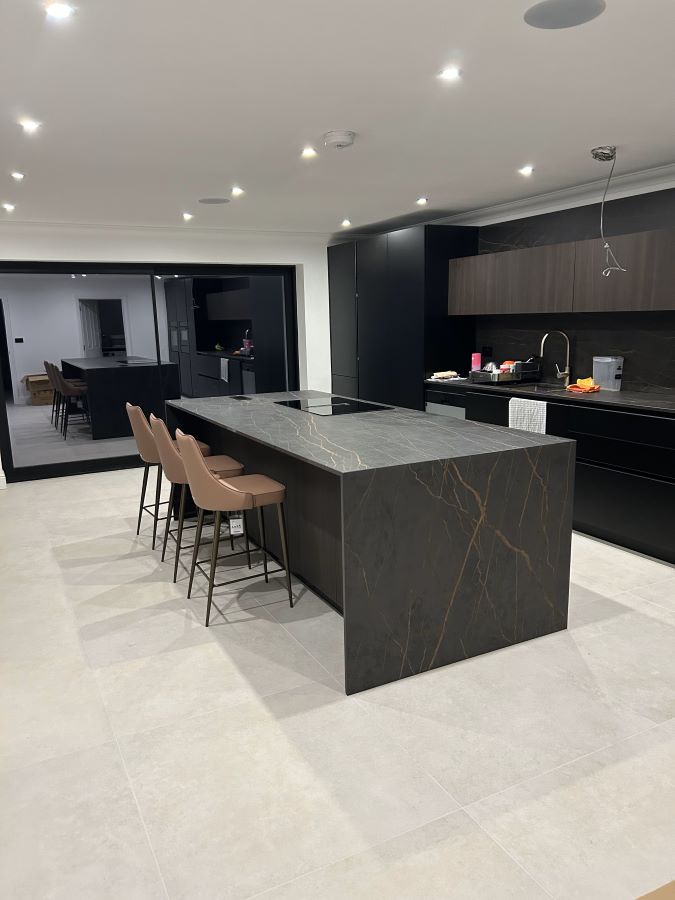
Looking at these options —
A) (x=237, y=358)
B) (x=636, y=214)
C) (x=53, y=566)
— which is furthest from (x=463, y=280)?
(x=53, y=566)

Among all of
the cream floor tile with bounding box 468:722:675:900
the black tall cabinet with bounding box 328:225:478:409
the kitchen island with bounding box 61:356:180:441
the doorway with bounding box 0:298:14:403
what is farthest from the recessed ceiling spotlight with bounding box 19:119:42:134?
the kitchen island with bounding box 61:356:180:441

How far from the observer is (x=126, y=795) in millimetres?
2170

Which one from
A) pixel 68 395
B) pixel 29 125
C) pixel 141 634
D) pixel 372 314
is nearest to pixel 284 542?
pixel 141 634

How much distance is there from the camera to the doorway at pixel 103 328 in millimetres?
6680

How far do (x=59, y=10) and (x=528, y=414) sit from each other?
3.84 m

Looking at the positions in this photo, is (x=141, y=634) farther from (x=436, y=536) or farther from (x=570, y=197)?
(x=570, y=197)

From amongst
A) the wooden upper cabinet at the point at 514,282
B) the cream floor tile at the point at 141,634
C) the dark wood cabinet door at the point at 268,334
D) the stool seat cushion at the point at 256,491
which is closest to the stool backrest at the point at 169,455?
the stool seat cushion at the point at 256,491

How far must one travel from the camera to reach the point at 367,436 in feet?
10.8

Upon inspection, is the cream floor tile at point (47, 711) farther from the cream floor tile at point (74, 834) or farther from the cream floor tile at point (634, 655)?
the cream floor tile at point (634, 655)

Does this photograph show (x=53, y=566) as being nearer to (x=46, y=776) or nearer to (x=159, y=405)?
(x=46, y=776)

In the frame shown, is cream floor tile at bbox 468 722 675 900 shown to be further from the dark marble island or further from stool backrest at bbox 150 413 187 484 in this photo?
stool backrest at bbox 150 413 187 484

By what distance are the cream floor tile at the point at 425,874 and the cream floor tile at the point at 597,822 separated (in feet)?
0.20

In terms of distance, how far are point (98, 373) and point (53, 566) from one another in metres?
3.27

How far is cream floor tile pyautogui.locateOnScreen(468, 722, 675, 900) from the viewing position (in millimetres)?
1797
